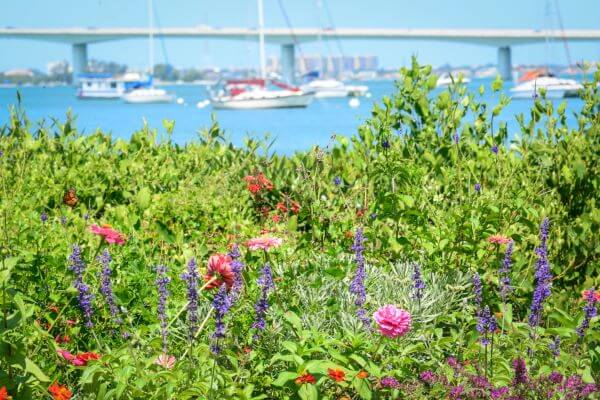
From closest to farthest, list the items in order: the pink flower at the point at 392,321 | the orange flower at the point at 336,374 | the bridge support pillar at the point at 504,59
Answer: the pink flower at the point at 392,321 → the orange flower at the point at 336,374 → the bridge support pillar at the point at 504,59

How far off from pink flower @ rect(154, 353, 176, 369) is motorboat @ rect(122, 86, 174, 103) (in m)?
61.3

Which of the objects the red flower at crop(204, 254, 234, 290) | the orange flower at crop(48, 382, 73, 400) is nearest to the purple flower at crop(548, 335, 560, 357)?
the red flower at crop(204, 254, 234, 290)

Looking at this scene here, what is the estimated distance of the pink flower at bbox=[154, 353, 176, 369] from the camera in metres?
2.53

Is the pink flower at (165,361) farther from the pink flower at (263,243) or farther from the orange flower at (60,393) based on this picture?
the pink flower at (263,243)

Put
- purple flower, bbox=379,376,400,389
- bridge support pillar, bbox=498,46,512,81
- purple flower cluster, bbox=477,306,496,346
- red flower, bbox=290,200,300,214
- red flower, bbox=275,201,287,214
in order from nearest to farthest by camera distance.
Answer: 1. purple flower, bbox=379,376,400,389
2. purple flower cluster, bbox=477,306,496,346
3. red flower, bbox=290,200,300,214
4. red flower, bbox=275,201,287,214
5. bridge support pillar, bbox=498,46,512,81

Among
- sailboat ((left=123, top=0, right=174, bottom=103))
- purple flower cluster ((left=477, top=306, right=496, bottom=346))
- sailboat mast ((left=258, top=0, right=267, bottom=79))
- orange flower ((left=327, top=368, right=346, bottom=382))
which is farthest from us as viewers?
sailboat ((left=123, top=0, right=174, bottom=103))

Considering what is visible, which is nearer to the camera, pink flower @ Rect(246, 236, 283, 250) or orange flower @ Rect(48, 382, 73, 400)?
orange flower @ Rect(48, 382, 73, 400)

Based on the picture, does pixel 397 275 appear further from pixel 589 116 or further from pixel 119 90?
pixel 119 90

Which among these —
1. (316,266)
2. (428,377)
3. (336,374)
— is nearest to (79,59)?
(316,266)

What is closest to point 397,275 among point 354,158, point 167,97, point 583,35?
point 354,158

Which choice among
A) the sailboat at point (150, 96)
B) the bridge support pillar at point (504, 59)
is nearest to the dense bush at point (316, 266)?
the sailboat at point (150, 96)

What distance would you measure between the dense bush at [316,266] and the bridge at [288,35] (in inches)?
2447

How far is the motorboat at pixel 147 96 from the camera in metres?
62.3

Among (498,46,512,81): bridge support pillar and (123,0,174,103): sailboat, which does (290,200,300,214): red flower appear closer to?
(123,0,174,103): sailboat
